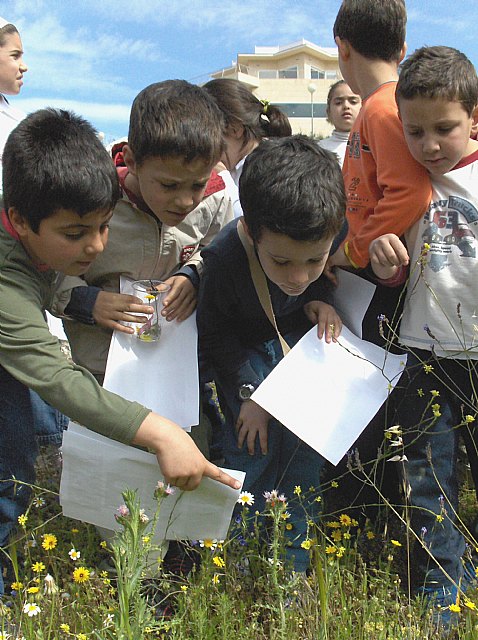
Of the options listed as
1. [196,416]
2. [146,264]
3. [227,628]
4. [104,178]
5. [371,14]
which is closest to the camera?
[227,628]

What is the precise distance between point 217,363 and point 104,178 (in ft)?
2.65

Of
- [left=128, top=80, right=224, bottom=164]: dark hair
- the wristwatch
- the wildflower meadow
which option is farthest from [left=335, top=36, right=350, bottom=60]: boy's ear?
the wristwatch

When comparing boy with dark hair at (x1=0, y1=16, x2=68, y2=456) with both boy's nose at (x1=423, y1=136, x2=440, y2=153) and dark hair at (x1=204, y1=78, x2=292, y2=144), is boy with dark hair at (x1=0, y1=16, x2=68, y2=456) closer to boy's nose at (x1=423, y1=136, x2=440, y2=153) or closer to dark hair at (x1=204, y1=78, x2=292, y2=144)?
dark hair at (x1=204, y1=78, x2=292, y2=144)

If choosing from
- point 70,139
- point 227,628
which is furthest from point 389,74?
point 227,628

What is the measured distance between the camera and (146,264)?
246 cm

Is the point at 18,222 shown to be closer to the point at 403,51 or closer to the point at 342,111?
the point at 403,51

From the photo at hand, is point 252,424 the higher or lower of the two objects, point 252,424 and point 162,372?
the lower

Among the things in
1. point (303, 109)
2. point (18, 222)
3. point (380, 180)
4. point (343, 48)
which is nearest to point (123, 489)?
point (18, 222)

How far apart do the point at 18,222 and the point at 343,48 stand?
153 cm

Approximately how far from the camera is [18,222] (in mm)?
2047

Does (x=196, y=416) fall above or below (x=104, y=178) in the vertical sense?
below

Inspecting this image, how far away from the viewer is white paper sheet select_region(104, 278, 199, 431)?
2.19m

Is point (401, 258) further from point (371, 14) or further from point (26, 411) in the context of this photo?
point (26, 411)

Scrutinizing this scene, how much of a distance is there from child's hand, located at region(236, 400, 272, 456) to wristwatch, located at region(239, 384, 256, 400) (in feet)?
0.09
